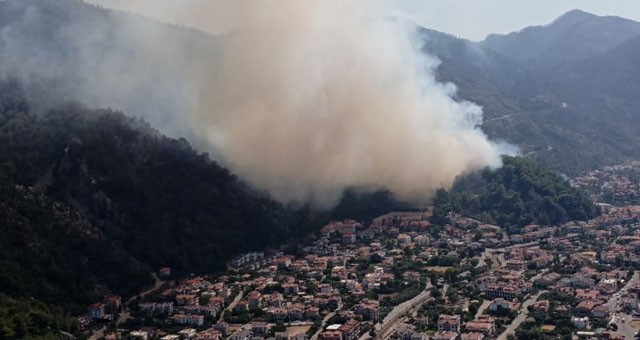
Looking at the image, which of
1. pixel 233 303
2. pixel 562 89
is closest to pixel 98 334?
pixel 233 303

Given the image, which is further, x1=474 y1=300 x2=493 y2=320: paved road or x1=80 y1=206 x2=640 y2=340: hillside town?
x1=474 y1=300 x2=493 y2=320: paved road

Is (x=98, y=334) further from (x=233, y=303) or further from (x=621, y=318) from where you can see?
(x=621, y=318)

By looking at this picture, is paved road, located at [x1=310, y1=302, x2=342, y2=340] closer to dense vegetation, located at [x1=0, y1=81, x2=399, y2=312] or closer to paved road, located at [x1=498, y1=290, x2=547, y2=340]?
paved road, located at [x1=498, y1=290, x2=547, y2=340]

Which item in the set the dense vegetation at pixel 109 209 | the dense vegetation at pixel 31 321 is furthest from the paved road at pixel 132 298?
the dense vegetation at pixel 31 321

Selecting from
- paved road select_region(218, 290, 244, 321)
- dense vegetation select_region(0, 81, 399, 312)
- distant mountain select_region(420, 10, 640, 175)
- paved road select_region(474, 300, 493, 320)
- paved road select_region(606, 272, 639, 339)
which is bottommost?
paved road select_region(606, 272, 639, 339)

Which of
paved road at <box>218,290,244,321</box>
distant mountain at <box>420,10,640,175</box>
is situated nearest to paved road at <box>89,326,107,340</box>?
paved road at <box>218,290,244,321</box>

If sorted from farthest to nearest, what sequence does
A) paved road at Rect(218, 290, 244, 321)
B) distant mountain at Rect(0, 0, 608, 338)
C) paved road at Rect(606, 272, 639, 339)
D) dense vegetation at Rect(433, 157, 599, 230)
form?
dense vegetation at Rect(433, 157, 599, 230) → distant mountain at Rect(0, 0, 608, 338) → paved road at Rect(218, 290, 244, 321) → paved road at Rect(606, 272, 639, 339)

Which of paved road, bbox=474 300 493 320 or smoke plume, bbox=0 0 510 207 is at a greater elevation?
smoke plume, bbox=0 0 510 207
